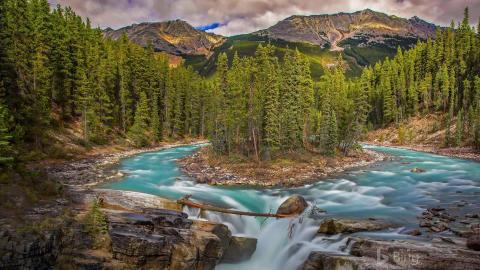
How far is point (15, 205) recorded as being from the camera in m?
14.7

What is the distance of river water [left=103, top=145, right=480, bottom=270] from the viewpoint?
18516 mm

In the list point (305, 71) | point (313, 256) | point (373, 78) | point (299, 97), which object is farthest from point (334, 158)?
point (373, 78)

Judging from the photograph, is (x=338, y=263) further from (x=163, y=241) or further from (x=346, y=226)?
(x=163, y=241)

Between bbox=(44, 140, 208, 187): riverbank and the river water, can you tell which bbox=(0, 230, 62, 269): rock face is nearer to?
the river water

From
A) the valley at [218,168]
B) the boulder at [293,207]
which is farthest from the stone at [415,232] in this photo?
the boulder at [293,207]

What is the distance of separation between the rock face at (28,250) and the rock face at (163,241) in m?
2.31

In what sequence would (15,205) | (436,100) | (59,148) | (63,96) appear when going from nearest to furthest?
(15,205) → (59,148) → (63,96) → (436,100)

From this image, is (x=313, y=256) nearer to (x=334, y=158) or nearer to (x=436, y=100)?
(x=334, y=158)

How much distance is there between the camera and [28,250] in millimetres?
12320

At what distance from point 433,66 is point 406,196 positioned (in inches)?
3414

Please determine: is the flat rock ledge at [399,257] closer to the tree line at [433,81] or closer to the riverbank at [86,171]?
the riverbank at [86,171]

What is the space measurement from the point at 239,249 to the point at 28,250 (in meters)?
10.4

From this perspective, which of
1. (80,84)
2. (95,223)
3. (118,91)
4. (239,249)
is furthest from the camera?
(118,91)

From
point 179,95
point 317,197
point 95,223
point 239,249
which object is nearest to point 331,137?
point 317,197
